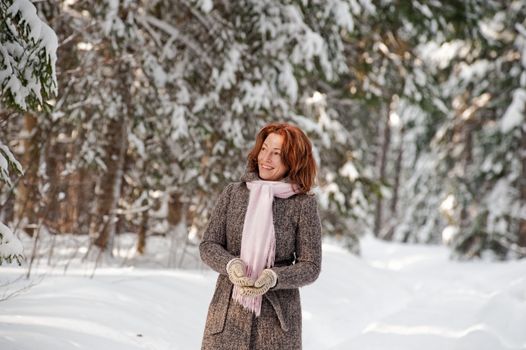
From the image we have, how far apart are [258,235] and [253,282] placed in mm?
239

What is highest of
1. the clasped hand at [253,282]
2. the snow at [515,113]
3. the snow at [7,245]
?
the snow at [515,113]

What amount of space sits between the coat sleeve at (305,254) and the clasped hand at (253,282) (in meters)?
0.05

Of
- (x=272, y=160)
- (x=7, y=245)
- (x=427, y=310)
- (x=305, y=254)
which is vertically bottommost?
(x=427, y=310)

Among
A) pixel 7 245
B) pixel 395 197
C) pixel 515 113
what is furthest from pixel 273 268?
pixel 395 197

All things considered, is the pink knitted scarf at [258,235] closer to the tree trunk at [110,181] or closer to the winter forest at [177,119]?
the winter forest at [177,119]

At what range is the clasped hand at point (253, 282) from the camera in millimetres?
2633

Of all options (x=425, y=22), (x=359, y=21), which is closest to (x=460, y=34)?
(x=425, y=22)

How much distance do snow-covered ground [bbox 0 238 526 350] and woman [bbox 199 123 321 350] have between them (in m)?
1.48

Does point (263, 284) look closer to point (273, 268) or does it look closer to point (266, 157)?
point (273, 268)

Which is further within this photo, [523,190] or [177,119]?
[523,190]

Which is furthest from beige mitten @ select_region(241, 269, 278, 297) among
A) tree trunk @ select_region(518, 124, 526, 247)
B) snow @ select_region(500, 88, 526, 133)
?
tree trunk @ select_region(518, 124, 526, 247)

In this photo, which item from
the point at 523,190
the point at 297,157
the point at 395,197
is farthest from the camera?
the point at 395,197

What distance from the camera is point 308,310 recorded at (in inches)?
275

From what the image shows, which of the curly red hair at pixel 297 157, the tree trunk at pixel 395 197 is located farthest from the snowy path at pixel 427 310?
the tree trunk at pixel 395 197
